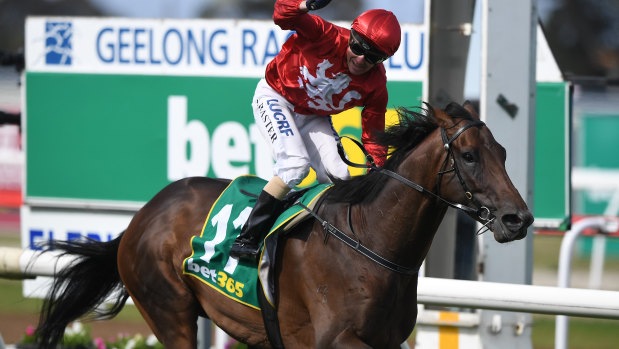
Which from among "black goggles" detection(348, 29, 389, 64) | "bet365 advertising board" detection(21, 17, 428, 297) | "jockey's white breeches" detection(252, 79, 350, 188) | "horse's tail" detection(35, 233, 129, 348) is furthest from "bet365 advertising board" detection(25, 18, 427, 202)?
"black goggles" detection(348, 29, 389, 64)

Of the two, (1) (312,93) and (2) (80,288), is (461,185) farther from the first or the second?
(2) (80,288)

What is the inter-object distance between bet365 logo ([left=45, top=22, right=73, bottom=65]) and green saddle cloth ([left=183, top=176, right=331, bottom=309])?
2.14m

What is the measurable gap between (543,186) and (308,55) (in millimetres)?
2148

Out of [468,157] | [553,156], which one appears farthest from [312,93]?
[553,156]

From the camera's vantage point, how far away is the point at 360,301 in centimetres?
308

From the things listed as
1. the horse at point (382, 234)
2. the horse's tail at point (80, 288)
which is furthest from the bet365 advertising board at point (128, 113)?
the horse at point (382, 234)

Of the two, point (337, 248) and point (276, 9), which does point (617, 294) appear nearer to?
point (337, 248)

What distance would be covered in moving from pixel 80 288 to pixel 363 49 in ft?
6.16

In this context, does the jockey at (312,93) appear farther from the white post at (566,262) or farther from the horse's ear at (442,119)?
the white post at (566,262)

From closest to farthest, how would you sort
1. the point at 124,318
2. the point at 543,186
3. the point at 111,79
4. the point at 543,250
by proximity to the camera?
1. the point at 543,186
2. the point at 111,79
3. the point at 124,318
4. the point at 543,250

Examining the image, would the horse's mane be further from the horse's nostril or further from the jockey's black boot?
the horse's nostril

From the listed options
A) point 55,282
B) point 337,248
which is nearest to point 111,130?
point 55,282

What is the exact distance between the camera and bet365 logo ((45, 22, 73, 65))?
5332 mm

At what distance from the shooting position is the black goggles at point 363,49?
127 inches
